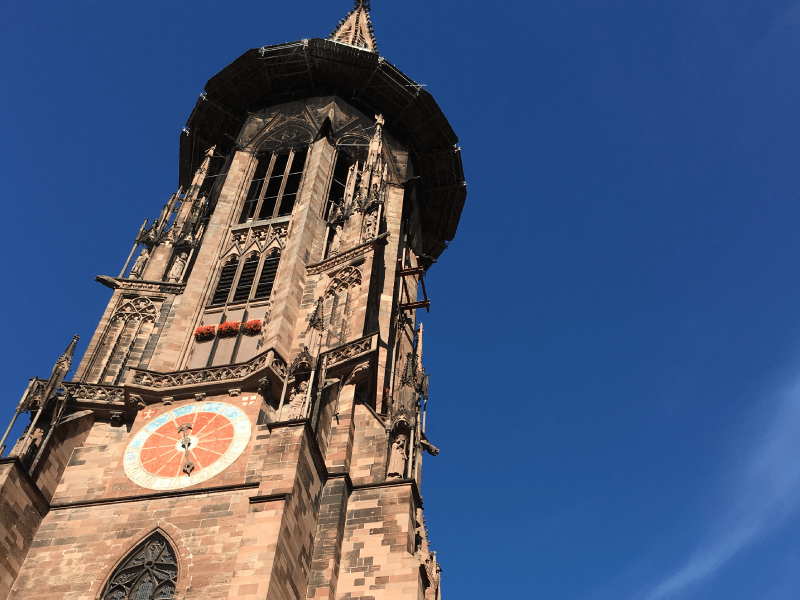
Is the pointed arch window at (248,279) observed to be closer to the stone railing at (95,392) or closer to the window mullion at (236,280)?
the window mullion at (236,280)

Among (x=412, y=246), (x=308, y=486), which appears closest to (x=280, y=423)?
(x=308, y=486)

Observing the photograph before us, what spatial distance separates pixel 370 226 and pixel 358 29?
22808 millimetres

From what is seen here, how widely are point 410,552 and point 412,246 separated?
21388mm

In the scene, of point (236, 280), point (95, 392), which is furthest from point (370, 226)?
point (95, 392)

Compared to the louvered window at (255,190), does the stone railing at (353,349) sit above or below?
below

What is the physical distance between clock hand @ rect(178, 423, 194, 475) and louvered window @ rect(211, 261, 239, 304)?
21.4 ft

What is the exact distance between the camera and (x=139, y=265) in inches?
1278

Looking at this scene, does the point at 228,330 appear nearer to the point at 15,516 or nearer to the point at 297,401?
the point at 297,401

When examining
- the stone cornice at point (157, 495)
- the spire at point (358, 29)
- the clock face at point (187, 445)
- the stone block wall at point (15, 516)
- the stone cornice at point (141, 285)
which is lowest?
the stone block wall at point (15, 516)

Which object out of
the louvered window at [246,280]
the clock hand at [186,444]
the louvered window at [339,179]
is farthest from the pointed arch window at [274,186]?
the clock hand at [186,444]

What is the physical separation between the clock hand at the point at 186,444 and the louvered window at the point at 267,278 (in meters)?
6.50

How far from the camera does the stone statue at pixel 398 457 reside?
968 inches

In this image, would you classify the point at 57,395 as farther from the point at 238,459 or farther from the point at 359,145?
the point at 359,145

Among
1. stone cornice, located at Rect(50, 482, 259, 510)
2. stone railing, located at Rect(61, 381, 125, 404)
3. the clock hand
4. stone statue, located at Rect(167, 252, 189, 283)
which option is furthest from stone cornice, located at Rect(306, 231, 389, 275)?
stone cornice, located at Rect(50, 482, 259, 510)
